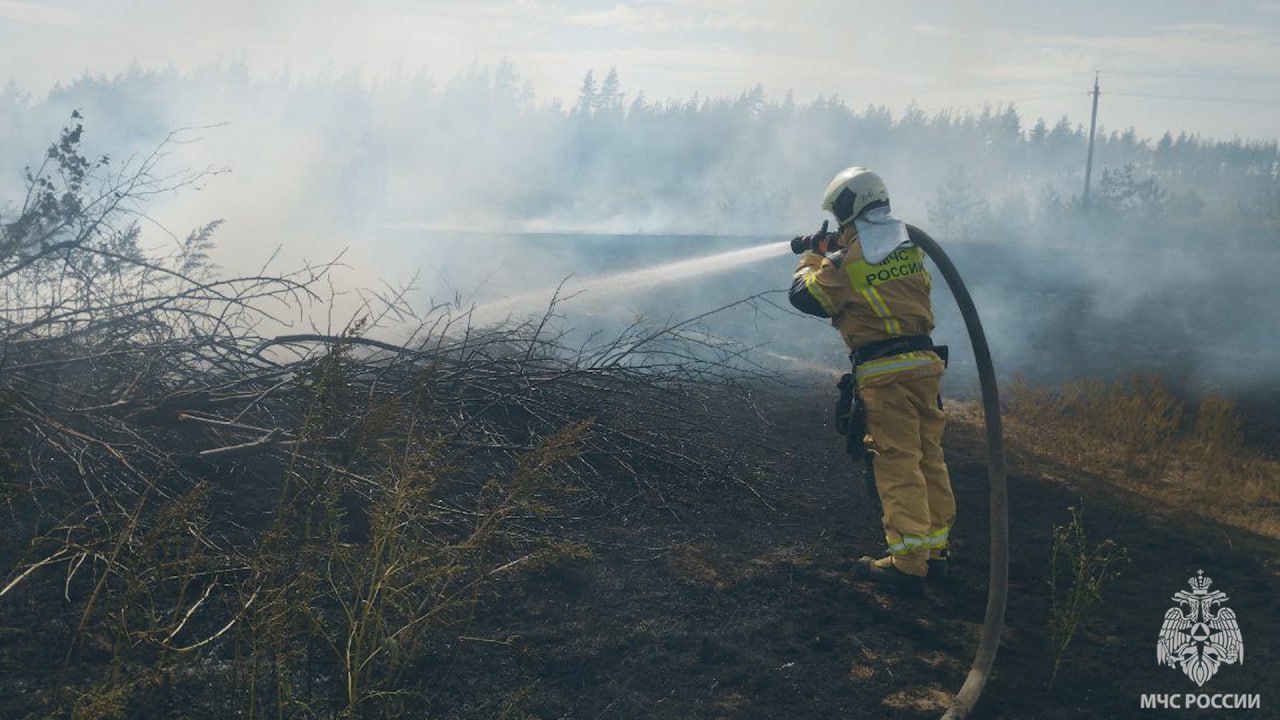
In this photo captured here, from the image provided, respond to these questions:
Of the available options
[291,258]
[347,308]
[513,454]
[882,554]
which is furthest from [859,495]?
[291,258]

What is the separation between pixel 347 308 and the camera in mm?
14539

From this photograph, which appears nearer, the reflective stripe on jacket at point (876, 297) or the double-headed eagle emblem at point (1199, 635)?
the double-headed eagle emblem at point (1199, 635)

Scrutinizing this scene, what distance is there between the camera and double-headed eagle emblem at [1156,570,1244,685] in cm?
385

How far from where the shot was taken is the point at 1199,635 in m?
4.13

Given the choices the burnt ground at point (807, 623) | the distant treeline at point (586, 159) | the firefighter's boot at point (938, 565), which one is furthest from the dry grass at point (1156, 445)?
the distant treeline at point (586, 159)

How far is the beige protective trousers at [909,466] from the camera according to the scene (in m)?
4.54

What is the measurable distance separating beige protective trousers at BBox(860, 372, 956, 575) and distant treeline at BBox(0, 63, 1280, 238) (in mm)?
22677

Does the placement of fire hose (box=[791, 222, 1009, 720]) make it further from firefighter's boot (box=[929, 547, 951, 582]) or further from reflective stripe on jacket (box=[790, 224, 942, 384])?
firefighter's boot (box=[929, 547, 951, 582])

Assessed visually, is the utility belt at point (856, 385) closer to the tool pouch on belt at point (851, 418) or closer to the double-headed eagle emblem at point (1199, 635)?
the tool pouch on belt at point (851, 418)

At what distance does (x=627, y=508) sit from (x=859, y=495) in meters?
1.47

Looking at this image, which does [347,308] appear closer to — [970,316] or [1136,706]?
[970,316]

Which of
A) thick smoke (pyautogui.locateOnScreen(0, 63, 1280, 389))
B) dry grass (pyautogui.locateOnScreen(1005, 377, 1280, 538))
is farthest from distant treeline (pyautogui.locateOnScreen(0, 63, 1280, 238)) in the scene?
dry grass (pyautogui.locateOnScreen(1005, 377, 1280, 538))

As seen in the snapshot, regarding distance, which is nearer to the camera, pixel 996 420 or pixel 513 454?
pixel 996 420

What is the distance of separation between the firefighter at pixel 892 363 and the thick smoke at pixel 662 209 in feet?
5.25
